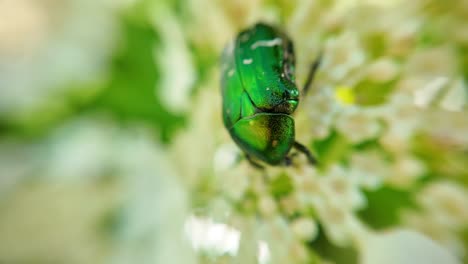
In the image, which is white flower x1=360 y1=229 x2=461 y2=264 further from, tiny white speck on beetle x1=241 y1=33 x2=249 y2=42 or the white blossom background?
tiny white speck on beetle x1=241 y1=33 x2=249 y2=42

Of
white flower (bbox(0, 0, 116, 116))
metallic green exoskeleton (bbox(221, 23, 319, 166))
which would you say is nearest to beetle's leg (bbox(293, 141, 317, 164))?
metallic green exoskeleton (bbox(221, 23, 319, 166))

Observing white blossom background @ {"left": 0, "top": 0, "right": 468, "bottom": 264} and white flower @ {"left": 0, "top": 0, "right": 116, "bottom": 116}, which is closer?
white blossom background @ {"left": 0, "top": 0, "right": 468, "bottom": 264}

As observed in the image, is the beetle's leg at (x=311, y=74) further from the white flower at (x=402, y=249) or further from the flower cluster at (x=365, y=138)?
the white flower at (x=402, y=249)

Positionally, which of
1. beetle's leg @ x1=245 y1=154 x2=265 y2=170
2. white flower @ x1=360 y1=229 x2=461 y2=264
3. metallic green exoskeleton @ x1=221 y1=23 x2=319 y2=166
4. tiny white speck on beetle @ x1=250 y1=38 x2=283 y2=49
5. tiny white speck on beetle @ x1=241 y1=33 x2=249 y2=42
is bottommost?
white flower @ x1=360 y1=229 x2=461 y2=264

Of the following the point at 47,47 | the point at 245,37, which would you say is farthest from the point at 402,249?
the point at 47,47

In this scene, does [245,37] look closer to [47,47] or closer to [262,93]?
[262,93]

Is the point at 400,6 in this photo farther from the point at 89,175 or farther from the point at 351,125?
the point at 89,175
